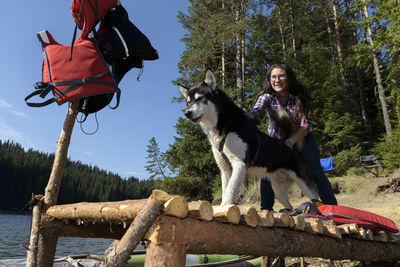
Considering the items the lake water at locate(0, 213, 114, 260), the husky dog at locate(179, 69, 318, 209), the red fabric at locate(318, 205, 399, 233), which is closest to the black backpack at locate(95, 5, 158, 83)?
the husky dog at locate(179, 69, 318, 209)

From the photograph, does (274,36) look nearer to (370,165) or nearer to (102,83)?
(370,165)

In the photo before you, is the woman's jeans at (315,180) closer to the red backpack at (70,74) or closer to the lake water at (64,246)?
the red backpack at (70,74)

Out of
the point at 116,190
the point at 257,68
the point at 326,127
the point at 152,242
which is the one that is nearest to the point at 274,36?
the point at 257,68

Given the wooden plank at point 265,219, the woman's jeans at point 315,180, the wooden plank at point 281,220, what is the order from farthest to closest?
the woman's jeans at point 315,180 → the wooden plank at point 281,220 → the wooden plank at point 265,219

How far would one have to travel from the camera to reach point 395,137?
13102mm

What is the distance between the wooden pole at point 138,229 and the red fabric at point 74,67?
80.8 inches

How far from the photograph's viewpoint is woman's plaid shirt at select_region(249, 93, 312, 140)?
348 cm

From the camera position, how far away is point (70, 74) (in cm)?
309

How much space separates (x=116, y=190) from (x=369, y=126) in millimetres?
74597

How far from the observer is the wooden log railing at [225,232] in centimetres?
156

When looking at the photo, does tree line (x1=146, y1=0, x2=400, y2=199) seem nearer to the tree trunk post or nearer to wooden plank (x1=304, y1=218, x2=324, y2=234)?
wooden plank (x1=304, y1=218, x2=324, y2=234)

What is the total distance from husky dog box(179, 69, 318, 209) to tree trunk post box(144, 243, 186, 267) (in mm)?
1402

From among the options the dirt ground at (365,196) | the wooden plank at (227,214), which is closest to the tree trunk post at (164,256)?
the wooden plank at (227,214)

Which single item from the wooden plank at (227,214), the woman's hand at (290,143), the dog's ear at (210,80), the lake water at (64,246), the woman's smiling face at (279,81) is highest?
the woman's smiling face at (279,81)
